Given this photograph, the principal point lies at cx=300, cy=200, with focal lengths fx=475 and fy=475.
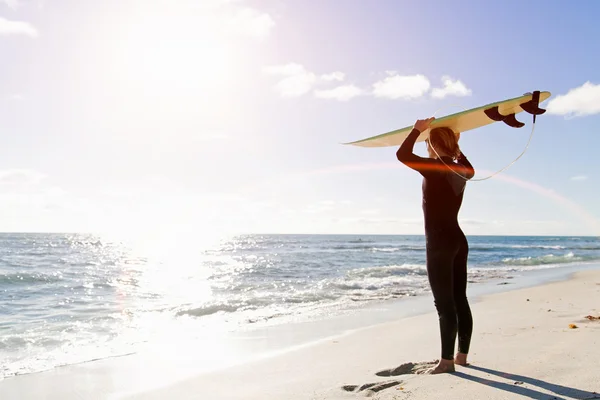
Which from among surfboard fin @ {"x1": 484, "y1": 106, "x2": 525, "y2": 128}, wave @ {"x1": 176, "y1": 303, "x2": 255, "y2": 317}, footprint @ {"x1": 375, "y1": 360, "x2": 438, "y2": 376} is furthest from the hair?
wave @ {"x1": 176, "y1": 303, "x2": 255, "y2": 317}

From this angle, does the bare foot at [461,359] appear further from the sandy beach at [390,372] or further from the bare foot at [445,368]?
the bare foot at [445,368]

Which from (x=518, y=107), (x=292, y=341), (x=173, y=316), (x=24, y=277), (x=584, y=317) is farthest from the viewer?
(x=24, y=277)

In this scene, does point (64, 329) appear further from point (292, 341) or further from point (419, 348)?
point (419, 348)

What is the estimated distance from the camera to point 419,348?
181 inches

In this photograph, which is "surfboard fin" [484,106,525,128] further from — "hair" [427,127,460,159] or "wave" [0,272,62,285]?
"wave" [0,272,62,285]

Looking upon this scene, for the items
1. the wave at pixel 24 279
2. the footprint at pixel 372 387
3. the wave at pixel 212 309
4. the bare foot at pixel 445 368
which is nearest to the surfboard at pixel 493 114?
the bare foot at pixel 445 368

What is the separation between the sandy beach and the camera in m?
2.87

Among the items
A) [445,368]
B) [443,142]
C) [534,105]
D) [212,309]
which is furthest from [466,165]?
[212,309]

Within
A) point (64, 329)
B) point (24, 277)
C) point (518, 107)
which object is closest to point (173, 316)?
point (64, 329)

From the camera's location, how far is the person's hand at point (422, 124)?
130 inches

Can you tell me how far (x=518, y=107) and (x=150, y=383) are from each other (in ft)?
12.3

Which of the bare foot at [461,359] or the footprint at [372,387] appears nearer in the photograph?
the footprint at [372,387]

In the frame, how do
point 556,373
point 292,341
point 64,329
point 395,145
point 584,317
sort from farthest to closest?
1. point 64,329
2. point 292,341
3. point 584,317
4. point 395,145
5. point 556,373

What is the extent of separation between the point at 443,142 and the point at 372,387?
1741mm
